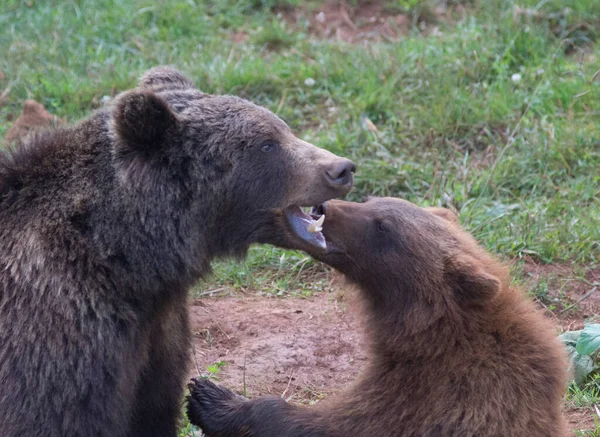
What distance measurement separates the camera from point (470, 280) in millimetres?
4980

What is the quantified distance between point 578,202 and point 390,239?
2777mm

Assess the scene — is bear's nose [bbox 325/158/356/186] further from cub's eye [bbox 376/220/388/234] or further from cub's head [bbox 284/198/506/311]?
cub's eye [bbox 376/220/388/234]

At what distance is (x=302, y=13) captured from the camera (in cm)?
1042

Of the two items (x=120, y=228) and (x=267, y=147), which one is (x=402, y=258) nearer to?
(x=267, y=147)

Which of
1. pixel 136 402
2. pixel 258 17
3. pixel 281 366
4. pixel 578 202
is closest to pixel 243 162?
pixel 136 402

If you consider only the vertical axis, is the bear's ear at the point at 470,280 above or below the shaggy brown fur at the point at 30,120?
above

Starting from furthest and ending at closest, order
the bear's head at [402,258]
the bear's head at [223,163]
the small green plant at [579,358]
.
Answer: the small green plant at [579,358], the bear's head at [402,258], the bear's head at [223,163]

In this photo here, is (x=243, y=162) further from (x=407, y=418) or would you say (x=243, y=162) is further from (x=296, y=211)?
(x=407, y=418)

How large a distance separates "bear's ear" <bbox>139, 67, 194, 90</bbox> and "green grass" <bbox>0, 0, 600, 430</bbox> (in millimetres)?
2225

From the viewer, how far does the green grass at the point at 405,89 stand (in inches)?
285

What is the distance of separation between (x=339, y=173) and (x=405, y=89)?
162 inches

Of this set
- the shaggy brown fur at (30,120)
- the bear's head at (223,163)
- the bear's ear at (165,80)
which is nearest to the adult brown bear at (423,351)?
the bear's head at (223,163)

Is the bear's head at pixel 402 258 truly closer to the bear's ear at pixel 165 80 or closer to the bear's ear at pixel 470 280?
the bear's ear at pixel 470 280

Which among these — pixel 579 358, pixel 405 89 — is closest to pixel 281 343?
pixel 579 358
